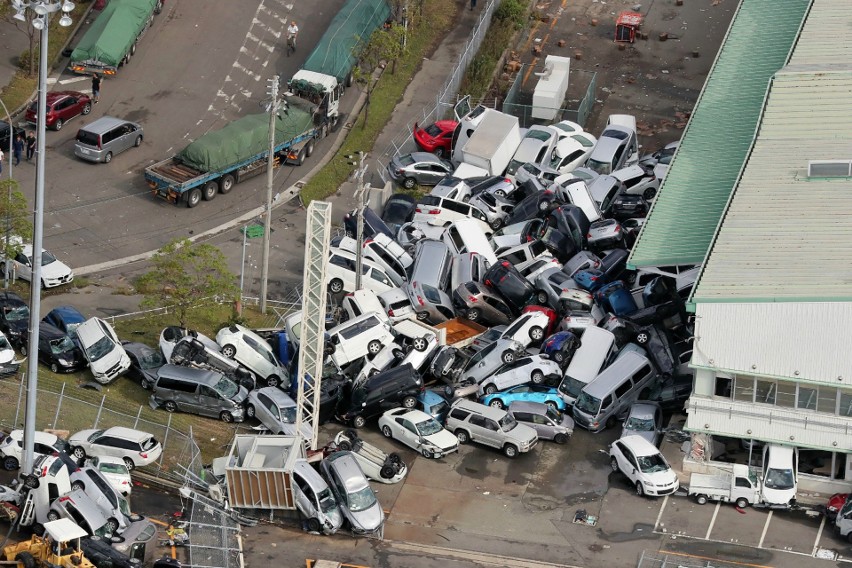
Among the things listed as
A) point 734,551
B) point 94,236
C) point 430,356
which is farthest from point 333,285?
point 734,551

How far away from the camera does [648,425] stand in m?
49.0

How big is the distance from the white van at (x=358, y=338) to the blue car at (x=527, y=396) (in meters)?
4.25

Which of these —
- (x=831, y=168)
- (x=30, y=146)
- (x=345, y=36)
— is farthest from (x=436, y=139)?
(x=831, y=168)

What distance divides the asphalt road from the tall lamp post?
1938 cm

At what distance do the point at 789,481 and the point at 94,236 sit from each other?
99.4ft

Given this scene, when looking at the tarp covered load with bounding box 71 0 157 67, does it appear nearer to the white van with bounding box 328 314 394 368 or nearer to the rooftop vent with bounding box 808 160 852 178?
the white van with bounding box 328 314 394 368

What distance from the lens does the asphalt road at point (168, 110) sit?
63562 mm

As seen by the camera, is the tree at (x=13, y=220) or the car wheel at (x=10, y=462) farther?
the tree at (x=13, y=220)

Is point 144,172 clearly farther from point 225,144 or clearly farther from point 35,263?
point 35,263

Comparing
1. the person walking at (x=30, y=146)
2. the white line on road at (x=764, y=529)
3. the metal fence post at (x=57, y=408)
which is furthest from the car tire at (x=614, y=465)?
the person walking at (x=30, y=146)

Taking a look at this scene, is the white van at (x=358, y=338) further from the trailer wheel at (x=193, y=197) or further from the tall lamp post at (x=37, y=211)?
the trailer wheel at (x=193, y=197)

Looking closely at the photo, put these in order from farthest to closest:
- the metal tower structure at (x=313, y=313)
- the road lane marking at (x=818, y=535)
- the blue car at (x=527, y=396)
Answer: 1. the blue car at (x=527, y=396)
2. the metal tower structure at (x=313, y=313)
3. the road lane marking at (x=818, y=535)

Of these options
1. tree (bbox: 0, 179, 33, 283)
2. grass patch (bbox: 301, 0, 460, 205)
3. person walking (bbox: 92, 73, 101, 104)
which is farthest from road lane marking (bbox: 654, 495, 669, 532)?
person walking (bbox: 92, 73, 101, 104)

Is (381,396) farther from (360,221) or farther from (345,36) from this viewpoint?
(345,36)
